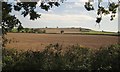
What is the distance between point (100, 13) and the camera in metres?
12.5

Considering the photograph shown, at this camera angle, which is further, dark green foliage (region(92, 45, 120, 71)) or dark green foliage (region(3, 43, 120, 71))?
dark green foliage (region(92, 45, 120, 71))

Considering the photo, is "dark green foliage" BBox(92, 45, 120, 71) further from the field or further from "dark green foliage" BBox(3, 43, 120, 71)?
the field

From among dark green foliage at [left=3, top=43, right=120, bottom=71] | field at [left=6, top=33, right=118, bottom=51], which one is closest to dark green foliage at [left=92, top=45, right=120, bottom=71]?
dark green foliage at [left=3, top=43, right=120, bottom=71]

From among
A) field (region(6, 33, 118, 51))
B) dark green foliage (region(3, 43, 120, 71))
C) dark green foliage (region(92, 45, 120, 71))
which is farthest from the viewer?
field (region(6, 33, 118, 51))

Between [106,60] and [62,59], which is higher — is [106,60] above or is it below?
below

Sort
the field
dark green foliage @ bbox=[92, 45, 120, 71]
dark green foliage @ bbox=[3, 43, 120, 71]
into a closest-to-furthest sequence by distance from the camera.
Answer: dark green foliage @ bbox=[3, 43, 120, 71]
dark green foliage @ bbox=[92, 45, 120, 71]
the field

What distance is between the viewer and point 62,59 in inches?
464

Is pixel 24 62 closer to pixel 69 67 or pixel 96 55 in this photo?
pixel 69 67

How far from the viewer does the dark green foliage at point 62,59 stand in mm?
11578

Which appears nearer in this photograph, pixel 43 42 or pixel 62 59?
pixel 62 59

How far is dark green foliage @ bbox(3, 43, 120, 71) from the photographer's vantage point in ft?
38.0

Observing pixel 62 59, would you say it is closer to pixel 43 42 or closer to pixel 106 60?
pixel 106 60

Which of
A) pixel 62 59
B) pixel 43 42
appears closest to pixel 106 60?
pixel 62 59

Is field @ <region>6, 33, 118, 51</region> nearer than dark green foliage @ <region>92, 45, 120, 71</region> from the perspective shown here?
No
